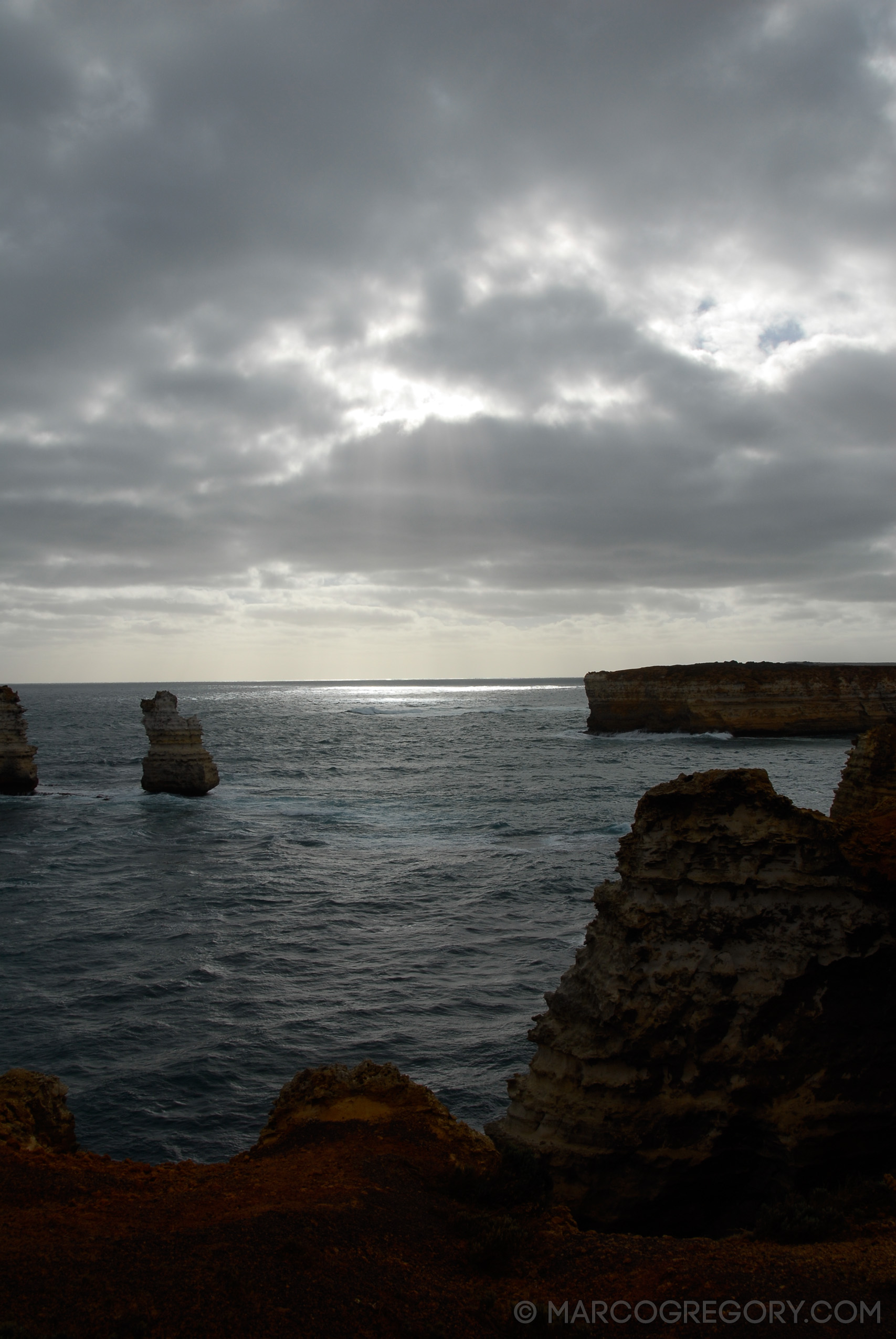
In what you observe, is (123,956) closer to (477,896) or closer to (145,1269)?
(477,896)

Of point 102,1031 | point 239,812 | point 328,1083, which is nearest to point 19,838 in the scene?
point 239,812

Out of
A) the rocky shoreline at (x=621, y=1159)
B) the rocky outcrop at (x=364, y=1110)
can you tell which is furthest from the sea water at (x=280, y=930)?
the rocky shoreline at (x=621, y=1159)

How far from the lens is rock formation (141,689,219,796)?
4481cm

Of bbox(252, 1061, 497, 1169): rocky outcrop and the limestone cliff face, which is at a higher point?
the limestone cliff face

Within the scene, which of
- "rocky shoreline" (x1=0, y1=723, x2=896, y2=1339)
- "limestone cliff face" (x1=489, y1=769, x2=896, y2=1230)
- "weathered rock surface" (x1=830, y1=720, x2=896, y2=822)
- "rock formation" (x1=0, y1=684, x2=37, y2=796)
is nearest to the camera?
"rocky shoreline" (x1=0, y1=723, x2=896, y2=1339)

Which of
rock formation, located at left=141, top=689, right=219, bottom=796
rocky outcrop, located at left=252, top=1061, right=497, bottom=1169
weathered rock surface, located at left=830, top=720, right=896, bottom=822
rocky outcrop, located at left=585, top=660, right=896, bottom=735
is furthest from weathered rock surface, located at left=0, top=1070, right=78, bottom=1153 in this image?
rocky outcrop, located at left=585, top=660, right=896, bottom=735

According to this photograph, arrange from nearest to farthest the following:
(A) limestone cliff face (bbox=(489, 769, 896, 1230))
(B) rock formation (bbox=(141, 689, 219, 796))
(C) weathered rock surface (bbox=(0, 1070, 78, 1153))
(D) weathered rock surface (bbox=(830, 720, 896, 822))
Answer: (A) limestone cliff face (bbox=(489, 769, 896, 1230)) < (C) weathered rock surface (bbox=(0, 1070, 78, 1153)) < (D) weathered rock surface (bbox=(830, 720, 896, 822)) < (B) rock formation (bbox=(141, 689, 219, 796))

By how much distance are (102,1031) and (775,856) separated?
14418 mm

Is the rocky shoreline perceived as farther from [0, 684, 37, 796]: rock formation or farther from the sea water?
[0, 684, 37, 796]: rock formation

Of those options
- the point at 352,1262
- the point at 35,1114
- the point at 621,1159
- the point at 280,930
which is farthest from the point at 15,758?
the point at 621,1159

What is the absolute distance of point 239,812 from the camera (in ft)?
138

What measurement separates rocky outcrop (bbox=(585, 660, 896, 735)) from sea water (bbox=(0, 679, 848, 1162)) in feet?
67.6

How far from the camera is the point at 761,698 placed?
74.2m

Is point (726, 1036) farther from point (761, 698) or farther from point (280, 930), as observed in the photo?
point (761, 698)
